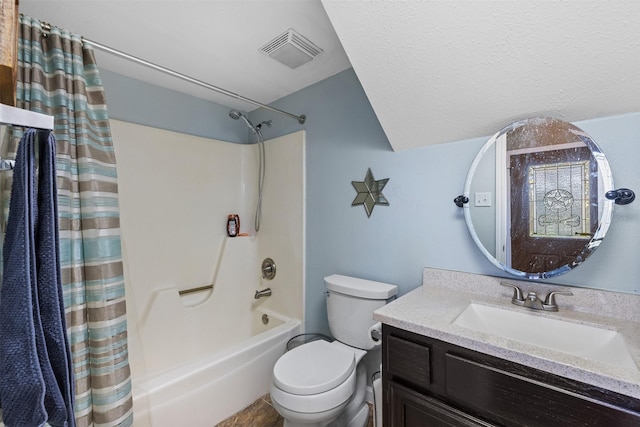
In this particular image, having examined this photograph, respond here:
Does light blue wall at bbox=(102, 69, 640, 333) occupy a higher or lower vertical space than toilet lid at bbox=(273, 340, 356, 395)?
higher

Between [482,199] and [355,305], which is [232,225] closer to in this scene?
[355,305]

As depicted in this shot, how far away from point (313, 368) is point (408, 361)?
0.57 m

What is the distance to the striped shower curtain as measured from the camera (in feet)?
3.51

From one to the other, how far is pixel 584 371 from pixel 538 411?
7.0 inches

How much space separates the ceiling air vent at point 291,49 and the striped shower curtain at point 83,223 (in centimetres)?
88

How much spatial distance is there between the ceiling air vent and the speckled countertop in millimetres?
1404

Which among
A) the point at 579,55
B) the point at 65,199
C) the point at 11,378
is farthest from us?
the point at 65,199

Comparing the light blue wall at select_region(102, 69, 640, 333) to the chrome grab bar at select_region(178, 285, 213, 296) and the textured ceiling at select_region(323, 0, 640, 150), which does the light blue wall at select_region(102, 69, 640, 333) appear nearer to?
the textured ceiling at select_region(323, 0, 640, 150)

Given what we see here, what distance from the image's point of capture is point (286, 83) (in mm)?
2029

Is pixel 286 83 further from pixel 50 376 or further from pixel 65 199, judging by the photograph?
pixel 50 376

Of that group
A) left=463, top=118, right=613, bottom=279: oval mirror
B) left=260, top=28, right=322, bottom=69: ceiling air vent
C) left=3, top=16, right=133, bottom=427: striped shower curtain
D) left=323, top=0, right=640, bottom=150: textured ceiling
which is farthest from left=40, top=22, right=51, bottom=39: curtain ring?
left=463, top=118, right=613, bottom=279: oval mirror

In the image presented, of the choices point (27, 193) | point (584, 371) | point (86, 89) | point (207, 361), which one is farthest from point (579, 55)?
point (207, 361)

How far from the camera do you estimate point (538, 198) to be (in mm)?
1180

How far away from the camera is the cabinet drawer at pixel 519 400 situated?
0.70 metres
